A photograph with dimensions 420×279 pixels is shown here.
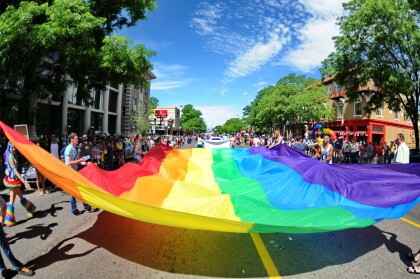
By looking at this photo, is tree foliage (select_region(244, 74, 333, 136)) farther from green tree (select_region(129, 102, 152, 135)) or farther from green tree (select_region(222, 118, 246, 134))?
green tree (select_region(222, 118, 246, 134))

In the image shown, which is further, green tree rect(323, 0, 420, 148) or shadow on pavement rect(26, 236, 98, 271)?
green tree rect(323, 0, 420, 148)

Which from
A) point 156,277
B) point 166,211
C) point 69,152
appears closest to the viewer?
point 166,211

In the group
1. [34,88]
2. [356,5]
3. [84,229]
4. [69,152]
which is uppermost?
[356,5]

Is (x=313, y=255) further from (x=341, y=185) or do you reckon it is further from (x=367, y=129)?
(x=367, y=129)

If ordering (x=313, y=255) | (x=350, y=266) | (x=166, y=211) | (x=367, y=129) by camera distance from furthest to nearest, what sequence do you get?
1. (x=367, y=129)
2. (x=313, y=255)
3. (x=350, y=266)
4. (x=166, y=211)

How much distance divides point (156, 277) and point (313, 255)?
8.09ft

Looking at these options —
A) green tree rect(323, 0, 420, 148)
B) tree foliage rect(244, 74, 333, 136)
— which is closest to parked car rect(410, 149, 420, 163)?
green tree rect(323, 0, 420, 148)

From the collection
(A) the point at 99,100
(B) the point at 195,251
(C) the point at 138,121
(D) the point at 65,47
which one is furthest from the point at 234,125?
(B) the point at 195,251

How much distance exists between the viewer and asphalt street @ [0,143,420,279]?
13.2 ft

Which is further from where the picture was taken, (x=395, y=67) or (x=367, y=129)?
(x=367, y=129)

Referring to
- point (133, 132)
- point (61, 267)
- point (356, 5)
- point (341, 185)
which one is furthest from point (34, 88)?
point (133, 132)

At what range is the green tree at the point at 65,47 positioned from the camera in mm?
10055

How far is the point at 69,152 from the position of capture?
275 inches

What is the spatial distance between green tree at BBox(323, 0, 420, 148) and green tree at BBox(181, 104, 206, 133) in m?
98.9
